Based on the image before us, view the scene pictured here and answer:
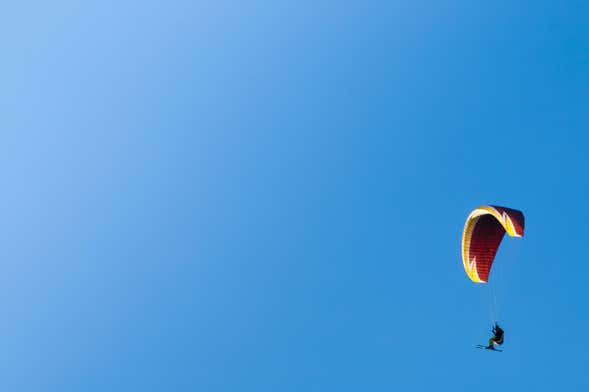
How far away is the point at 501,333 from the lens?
1158 inches

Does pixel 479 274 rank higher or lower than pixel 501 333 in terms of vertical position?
higher

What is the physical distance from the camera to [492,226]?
29922 mm

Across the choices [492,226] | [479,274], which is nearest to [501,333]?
[479,274]

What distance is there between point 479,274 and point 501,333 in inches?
119

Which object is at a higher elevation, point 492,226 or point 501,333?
point 492,226

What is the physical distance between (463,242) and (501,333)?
15.7 ft

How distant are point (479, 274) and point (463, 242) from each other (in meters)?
1.78

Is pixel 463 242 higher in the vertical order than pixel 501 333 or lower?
higher

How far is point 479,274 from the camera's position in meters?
30.3

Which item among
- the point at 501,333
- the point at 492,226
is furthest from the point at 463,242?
the point at 501,333

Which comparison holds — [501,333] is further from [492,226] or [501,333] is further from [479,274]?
[492,226]

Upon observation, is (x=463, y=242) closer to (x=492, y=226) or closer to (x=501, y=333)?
(x=492, y=226)
